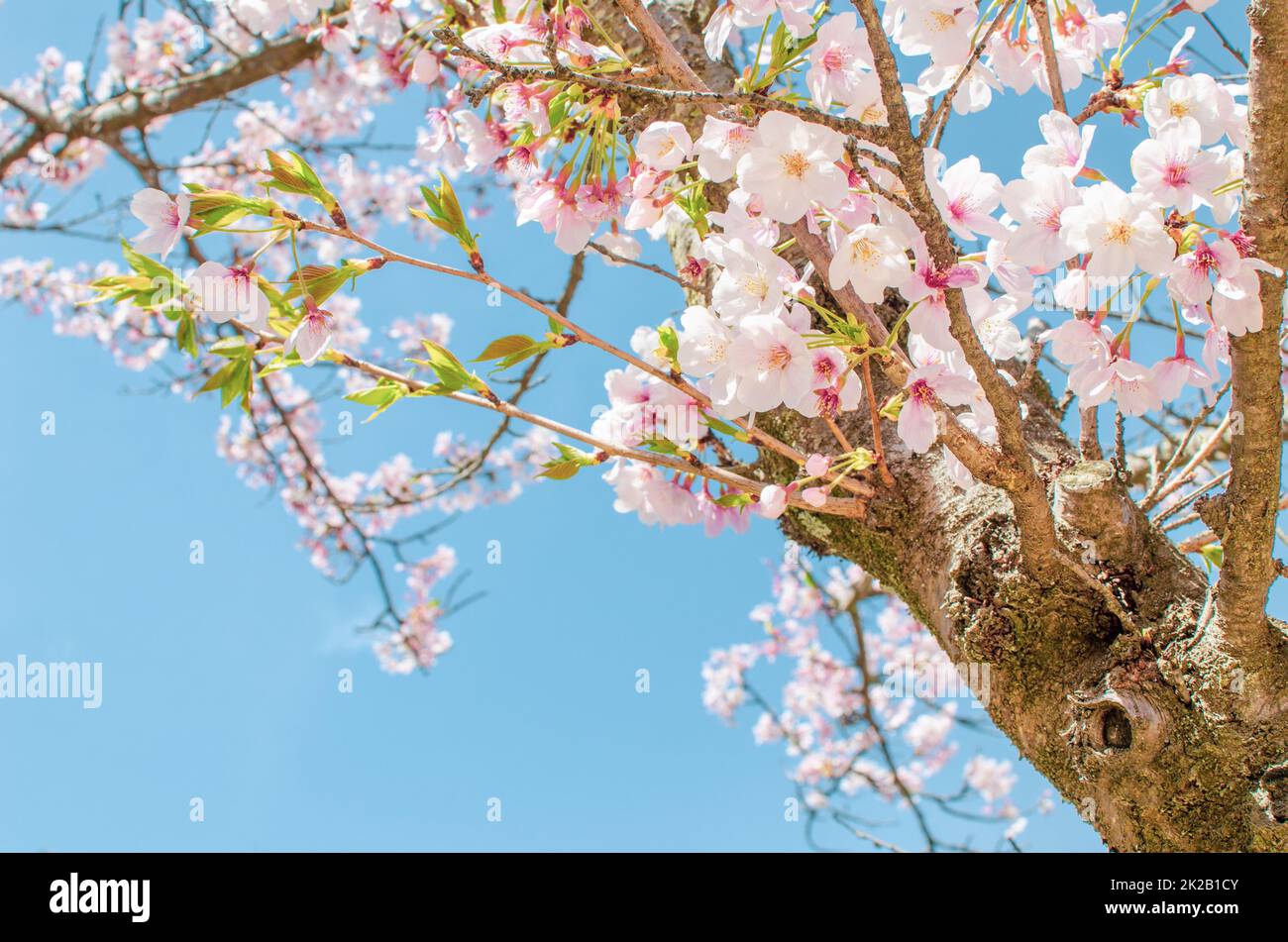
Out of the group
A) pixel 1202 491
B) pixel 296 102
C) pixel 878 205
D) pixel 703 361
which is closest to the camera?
pixel 878 205

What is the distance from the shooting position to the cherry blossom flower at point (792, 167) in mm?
937

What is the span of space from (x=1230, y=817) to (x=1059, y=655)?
280 millimetres

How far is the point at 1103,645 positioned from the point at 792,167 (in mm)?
850

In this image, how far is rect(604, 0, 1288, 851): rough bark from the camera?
1.16 meters

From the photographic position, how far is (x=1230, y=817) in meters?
1.16

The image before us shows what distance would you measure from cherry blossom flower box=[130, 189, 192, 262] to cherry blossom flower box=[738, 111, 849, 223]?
682mm


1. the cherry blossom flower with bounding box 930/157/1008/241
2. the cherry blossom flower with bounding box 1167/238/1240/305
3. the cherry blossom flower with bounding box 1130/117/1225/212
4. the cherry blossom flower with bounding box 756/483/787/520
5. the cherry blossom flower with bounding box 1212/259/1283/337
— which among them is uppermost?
the cherry blossom flower with bounding box 930/157/1008/241

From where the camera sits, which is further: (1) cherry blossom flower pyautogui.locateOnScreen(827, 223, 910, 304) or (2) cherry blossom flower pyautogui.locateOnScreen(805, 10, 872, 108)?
(2) cherry blossom flower pyautogui.locateOnScreen(805, 10, 872, 108)

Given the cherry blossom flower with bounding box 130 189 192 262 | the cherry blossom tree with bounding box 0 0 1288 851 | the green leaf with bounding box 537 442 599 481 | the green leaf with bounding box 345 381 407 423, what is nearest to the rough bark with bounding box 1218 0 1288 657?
the cherry blossom tree with bounding box 0 0 1288 851

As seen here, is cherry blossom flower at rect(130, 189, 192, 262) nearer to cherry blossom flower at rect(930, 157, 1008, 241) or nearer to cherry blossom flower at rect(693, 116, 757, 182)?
cherry blossom flower at rect(693, 116, 757, 182)

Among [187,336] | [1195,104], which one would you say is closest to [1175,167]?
[1195,104]

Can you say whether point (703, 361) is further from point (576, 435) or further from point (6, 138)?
point (6, 138)

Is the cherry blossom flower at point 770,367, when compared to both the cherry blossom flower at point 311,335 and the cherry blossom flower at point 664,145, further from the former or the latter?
the cherry blossom flower at point 311,335
